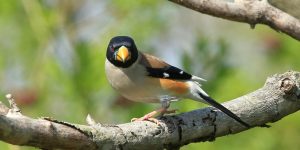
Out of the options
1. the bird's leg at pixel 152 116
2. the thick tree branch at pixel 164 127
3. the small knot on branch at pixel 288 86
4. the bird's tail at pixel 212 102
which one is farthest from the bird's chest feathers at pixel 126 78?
the small knot on branch at pixel 288 86

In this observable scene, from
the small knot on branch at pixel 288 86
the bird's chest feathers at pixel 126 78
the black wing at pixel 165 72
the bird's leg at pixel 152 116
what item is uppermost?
the bird's chest feathers at pixel 126 78

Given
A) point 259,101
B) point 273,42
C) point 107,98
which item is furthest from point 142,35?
point 259,101

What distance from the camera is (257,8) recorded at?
4.47 meters

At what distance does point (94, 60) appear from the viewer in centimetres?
593

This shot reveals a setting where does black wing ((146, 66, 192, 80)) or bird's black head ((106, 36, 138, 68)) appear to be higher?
bird's black head ((106, 36, 138, 68))

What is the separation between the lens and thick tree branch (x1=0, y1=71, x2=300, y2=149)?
3.40 metres

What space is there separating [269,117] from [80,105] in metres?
1.76

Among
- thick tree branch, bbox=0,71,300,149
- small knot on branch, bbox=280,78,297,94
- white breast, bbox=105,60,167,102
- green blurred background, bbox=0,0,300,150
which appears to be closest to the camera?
thick tree branch, bbox=0,71,300,149

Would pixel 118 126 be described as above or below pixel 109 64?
below

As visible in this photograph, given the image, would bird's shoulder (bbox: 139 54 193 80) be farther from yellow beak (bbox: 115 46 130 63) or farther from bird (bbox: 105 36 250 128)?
yellow beak (bbox: 115 46 130 63)

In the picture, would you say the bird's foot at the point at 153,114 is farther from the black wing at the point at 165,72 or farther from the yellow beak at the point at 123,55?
the yellow beak at the point at 123,55

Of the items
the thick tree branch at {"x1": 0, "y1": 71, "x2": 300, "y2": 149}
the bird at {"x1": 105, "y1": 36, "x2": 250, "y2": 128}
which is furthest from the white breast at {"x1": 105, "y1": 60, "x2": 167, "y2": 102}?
the thick tree branch at {"x1": 0, "y1": 71, "x2": 300, "y2": 149}

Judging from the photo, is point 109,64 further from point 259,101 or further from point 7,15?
point 7,15

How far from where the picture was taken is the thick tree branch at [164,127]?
134 inches
